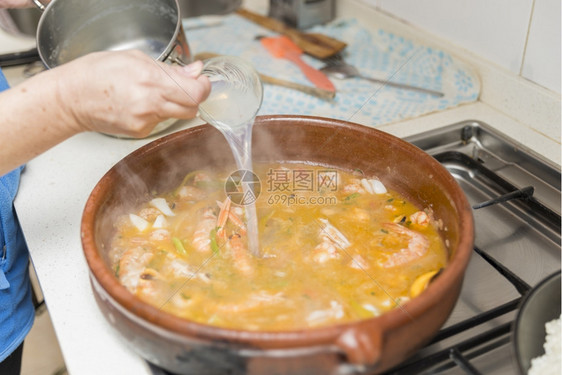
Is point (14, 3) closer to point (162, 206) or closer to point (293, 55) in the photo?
point (162, 206)

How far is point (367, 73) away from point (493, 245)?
101cm

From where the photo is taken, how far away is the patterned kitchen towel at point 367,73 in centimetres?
181

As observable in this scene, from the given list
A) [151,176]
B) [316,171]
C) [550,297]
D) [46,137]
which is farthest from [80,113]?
[550,297]

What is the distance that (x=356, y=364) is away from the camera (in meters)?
0.76

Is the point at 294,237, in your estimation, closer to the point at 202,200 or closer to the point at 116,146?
the point at 202,200

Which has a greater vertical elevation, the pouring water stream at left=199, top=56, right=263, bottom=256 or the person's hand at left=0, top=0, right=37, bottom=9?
the person's hand at left=0, top=0, right=37, bottom=9

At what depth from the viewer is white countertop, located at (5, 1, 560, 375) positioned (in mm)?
995

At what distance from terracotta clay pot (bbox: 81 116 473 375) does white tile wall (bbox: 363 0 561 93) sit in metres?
0.64

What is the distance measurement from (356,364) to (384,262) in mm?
393

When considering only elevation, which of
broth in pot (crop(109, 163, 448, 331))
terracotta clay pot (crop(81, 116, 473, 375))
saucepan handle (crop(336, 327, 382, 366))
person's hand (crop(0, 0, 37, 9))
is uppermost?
person's hand (crop(0, 0, 37, 9))

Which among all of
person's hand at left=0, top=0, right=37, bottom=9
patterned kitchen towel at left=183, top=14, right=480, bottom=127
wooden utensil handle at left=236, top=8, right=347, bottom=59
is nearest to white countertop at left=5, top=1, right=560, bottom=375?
patterned kitchen towel at left=183, top=14, right=480, bottom=127

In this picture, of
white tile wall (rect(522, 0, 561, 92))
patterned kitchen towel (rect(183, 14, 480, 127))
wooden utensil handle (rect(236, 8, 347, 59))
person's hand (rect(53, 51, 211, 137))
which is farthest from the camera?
wooden utensil handle (rect(236, 8, 347, 59))

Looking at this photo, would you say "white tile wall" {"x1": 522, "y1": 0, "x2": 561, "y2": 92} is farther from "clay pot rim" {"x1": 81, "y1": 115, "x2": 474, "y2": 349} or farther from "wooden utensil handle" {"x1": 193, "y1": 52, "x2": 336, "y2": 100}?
"clay pot rim" {"x1": 81, "y1": 115, "x2": 474, "y2": 349}

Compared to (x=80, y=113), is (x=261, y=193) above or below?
below
